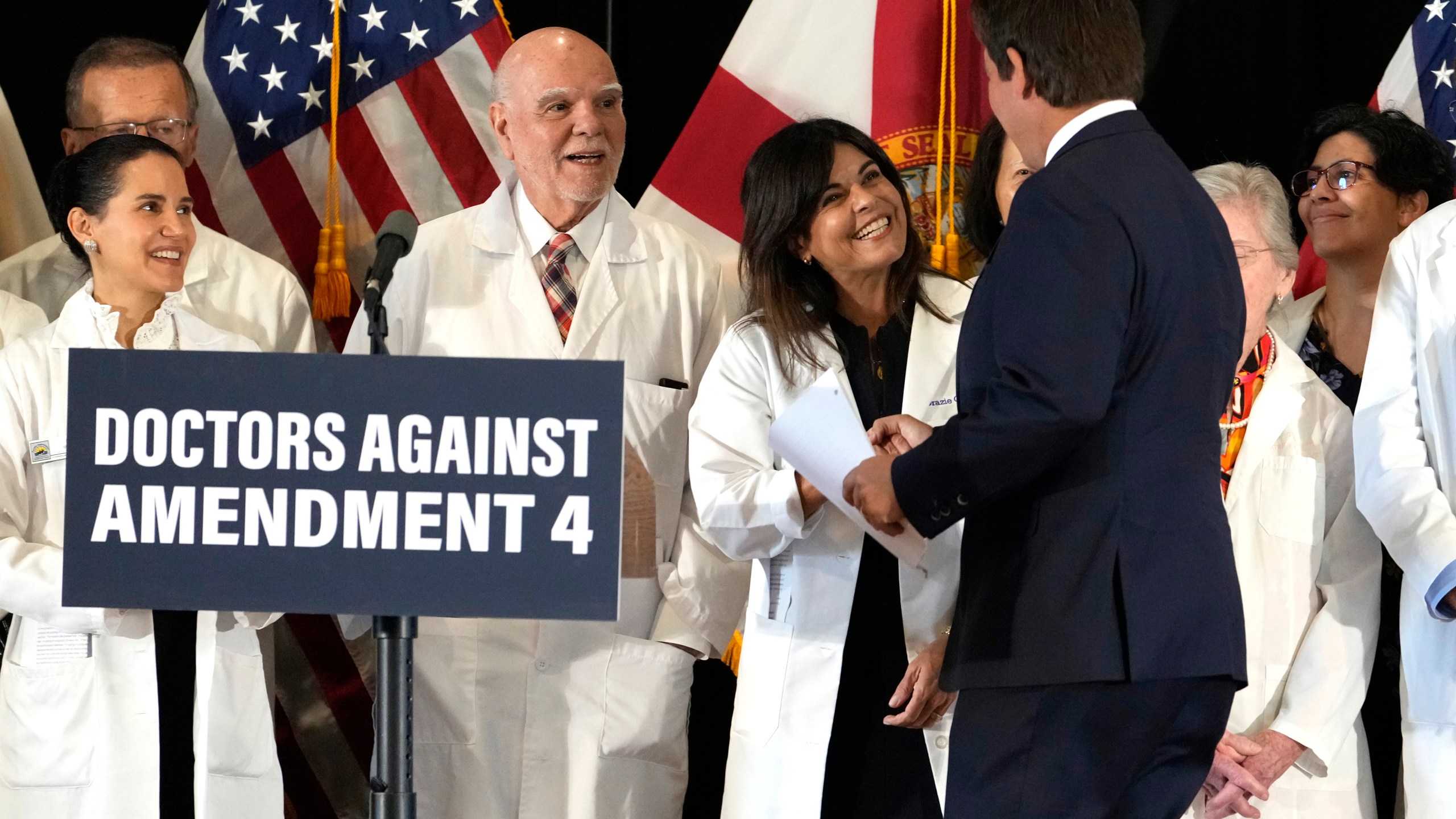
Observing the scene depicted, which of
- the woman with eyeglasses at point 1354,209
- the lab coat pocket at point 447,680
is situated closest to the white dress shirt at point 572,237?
the lab coat pocket at point 447,680

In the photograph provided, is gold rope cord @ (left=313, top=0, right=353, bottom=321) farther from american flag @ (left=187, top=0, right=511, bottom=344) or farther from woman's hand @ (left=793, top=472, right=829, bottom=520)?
woman's hand @ (left=793, top=472, right=829, bottom=520)

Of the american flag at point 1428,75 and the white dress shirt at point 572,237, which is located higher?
the american flag at point 1428,75

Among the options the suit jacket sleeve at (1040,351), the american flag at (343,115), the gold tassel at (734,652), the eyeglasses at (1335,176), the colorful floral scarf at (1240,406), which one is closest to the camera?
the suit jacket sleeve at (1040,351)

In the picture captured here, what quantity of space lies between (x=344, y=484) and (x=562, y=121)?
1.44 meters

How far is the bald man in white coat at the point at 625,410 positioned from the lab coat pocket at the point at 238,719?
0.94ft

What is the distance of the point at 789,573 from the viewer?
2.60 m

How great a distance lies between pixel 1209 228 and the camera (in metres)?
1.92

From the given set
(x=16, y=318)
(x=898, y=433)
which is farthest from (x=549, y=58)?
(x=898, y=433)

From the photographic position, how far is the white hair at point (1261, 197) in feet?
9.38

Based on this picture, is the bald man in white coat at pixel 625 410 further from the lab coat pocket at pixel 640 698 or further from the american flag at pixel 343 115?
the american flag at pixel 343 115

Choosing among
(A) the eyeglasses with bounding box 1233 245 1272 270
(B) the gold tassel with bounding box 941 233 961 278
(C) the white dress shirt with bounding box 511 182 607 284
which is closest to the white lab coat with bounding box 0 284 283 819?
(C) the white dress shirt with bounding box 511 182 607 284

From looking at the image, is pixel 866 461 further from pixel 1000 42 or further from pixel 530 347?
pixel 530 347

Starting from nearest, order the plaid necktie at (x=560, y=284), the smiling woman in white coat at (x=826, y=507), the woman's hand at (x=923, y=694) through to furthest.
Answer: the woman's hand at (x=923, y=694) → the smiling woman in white coat at (x=826, y=507) → the plaid necktie at (x=560, y=284)

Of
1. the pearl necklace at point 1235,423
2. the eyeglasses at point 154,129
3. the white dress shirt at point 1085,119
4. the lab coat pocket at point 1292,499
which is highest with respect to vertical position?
the eyeglasses at point 154,129
